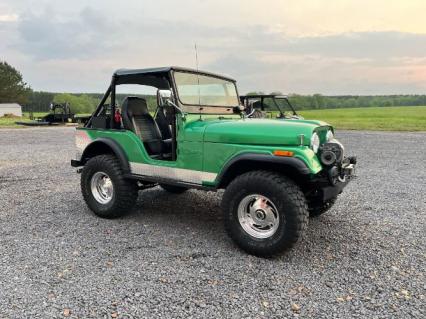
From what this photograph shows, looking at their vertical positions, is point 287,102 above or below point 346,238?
above

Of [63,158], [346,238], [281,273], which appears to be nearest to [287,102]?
[63,158]

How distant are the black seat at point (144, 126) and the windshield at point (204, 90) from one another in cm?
83

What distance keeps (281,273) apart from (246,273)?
0.33 metres

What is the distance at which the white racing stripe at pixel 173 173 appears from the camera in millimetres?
4512

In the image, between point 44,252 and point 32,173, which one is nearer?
point 44,252

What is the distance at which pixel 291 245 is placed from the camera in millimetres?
3881

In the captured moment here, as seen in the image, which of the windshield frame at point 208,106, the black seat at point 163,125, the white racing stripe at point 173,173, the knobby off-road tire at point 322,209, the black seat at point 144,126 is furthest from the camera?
the black seat at point 163,125

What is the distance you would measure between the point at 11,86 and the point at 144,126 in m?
68.0

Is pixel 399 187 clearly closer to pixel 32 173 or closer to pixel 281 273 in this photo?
pixel 281 273

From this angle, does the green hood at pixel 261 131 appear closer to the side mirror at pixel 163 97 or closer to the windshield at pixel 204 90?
the side mirror at pixel 163 97

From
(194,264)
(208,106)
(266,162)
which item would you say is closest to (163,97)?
(208,106)

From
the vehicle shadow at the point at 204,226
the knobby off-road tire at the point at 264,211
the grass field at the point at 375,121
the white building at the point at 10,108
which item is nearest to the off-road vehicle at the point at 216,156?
the knobby off-road tire at the point at 264,211

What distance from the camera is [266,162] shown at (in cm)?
407

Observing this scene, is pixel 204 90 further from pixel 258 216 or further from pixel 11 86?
pixel 11 86
